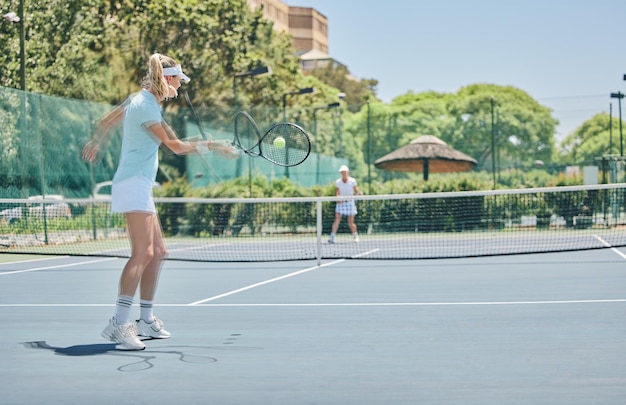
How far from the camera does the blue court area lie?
13.9 feet

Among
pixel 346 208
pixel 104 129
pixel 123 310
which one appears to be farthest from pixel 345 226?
pixel 123 310

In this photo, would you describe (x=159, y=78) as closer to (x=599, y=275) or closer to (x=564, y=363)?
(x=564, y=363)

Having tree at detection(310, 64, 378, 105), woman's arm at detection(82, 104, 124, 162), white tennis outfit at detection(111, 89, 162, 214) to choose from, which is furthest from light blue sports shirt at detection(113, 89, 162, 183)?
tree at detection(310, 64, 378, 105)

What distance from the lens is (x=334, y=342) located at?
5.67 meters

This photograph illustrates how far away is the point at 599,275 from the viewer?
1011cm

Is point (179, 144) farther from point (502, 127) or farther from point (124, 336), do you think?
point (502, 127)

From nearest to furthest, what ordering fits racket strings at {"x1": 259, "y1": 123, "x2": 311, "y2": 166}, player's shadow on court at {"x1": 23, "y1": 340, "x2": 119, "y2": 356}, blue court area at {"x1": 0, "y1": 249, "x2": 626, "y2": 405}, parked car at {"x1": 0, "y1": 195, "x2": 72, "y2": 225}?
1. blue court area at {"x1": 0, "y1": 249, "x2": 626, "y2": 405}
2. player's shadow on court at {"x1": 23, "y1": 340, "x2": 119, "y2": 356}
3. racket strings at {"x1": 259, "y1": 123, "x2": 311, "y2": 166}
4. parked car at {"x1": 0, "y1": 195, "x2": 72, "y2": 225}

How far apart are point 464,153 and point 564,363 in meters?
23.3

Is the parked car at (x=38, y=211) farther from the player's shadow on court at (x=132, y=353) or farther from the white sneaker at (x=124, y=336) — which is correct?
the white sneaker at (x=124, y=336)

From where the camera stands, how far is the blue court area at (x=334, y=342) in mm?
4234

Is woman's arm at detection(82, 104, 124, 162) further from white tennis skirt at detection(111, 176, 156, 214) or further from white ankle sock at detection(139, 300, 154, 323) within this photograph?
white ankle sock at detection(139, 300, 154, 323)

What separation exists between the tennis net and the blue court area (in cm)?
613

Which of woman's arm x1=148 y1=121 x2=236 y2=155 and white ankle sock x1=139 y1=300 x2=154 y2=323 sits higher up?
woman's arm x1=148 y1=121 x2=236 y2=155

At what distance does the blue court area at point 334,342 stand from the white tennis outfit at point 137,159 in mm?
839
